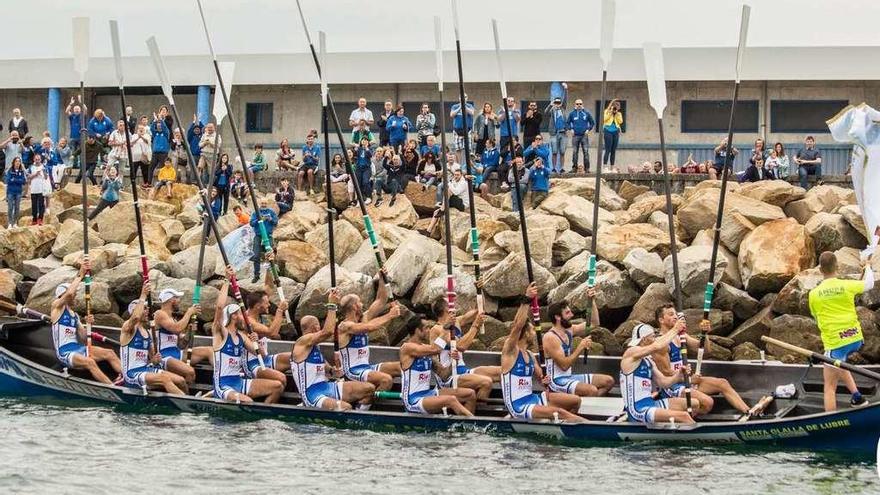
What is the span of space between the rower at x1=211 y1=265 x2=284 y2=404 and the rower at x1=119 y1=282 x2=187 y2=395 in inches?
37.1

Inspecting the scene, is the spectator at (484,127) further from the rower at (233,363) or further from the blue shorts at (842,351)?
the blue shorts at (842,351)

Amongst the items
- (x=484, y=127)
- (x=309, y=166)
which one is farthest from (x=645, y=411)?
(x=309, y=166)

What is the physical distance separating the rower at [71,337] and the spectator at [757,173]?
15161 mm

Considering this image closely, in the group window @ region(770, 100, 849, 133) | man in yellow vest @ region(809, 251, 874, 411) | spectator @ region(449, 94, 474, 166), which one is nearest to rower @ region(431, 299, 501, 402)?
man in yellow vest @ region(809, 251, 874, 411)

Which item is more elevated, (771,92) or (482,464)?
(771,92)

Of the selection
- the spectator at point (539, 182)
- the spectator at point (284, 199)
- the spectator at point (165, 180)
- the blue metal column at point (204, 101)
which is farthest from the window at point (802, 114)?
the blue metal column at point (204, 101)

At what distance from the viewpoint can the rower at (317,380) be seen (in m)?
21.5

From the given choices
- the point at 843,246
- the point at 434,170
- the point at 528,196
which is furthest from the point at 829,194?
the point at 434,170

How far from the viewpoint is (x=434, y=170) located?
33188 millimetres

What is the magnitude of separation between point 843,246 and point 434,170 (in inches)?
A: 362

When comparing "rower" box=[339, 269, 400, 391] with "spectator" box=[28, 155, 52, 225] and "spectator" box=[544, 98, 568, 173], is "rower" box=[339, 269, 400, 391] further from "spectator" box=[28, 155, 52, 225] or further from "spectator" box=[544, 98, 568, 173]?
"spectator" box=[28, 155, 52, 225]

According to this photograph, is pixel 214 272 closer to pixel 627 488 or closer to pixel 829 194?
pixel 829 194

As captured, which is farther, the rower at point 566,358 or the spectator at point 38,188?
the spectator at point 38,188

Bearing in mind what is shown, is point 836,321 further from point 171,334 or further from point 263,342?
point 171,334
